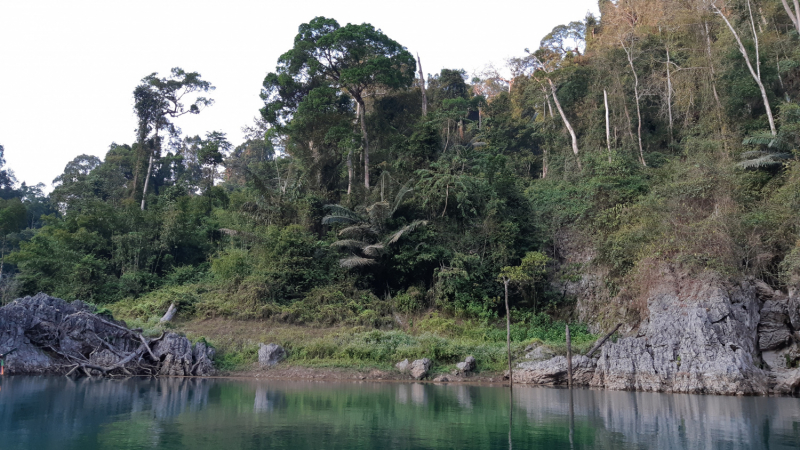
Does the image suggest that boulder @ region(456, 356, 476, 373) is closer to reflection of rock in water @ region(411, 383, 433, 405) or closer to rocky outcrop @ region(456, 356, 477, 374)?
rocky outcrop @ region(456, 356, 477, 374)

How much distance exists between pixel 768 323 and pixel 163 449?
768 inches

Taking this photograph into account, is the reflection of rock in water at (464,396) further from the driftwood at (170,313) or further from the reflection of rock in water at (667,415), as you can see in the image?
the driftwood at (170,313)

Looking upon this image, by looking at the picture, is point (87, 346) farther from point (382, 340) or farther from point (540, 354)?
point (540, 354)

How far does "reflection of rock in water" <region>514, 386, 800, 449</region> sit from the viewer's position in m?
9.79

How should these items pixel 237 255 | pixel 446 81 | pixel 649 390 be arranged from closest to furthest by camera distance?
pixel 649 390 < pixel 237 255 < pixel 446 81

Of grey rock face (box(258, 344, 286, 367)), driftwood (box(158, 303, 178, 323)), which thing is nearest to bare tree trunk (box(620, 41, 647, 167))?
grey rock face (box(258, 344, 286, 367))

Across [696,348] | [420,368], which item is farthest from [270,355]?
[696,348]

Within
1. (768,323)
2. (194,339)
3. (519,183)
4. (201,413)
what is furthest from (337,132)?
(768,323)

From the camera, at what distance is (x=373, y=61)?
93.6ft

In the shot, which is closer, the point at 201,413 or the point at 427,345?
the point at 201,413

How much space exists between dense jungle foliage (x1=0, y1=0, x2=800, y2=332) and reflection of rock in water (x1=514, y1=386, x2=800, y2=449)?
6194 mm

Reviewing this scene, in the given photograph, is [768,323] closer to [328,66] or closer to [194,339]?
[194,339]

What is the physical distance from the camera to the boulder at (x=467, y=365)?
19.6 meters

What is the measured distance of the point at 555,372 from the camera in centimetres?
1855
